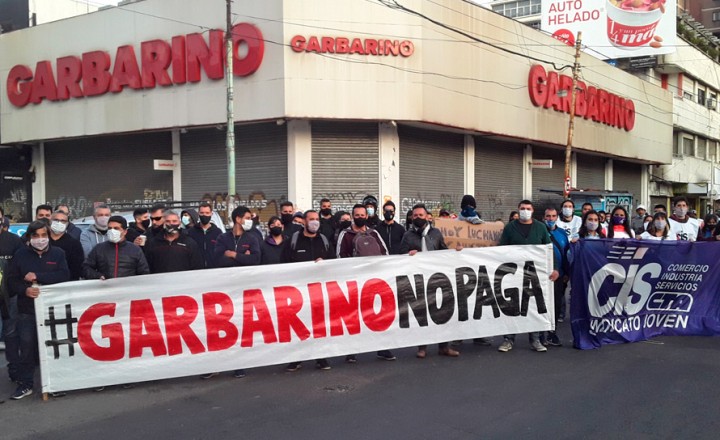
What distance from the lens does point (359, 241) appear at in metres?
7.35

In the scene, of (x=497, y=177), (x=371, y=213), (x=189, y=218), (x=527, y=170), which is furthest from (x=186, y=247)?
(x=527, y=170)

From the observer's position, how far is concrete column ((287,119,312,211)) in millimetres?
16467

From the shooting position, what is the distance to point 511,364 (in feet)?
22.3

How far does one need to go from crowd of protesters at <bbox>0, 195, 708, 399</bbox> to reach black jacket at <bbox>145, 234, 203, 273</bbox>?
1 cm

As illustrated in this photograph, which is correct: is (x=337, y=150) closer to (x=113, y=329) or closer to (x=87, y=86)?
(x=87, y=86)

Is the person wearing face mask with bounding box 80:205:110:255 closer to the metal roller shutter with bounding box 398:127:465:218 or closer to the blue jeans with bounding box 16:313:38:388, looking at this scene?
the blue jeans with bounding box 16:313:38:388

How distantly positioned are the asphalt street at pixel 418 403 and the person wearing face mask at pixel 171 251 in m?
1.27

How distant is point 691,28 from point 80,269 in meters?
49.9

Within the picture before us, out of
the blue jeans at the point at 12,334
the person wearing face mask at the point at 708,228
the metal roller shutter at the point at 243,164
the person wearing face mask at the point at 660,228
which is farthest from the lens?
the metal roller shutter at the point at 243,164

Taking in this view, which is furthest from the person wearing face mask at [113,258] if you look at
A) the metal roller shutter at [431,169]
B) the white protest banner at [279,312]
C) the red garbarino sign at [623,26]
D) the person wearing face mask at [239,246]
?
the red garbarino sign at [623,26]

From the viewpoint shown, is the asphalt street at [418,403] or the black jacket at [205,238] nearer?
the asphalt street at [418,403]

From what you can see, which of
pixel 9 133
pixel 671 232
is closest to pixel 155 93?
pixel 9 133

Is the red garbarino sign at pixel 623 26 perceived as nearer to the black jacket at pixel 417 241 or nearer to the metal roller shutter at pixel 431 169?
the metal roller shutter at pixel 431 169

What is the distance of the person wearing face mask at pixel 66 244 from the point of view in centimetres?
667
